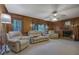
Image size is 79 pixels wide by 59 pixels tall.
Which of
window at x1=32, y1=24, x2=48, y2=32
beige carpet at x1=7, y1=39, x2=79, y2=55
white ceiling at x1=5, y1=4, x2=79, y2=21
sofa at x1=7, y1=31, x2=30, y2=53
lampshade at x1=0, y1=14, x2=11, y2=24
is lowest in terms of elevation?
beige carpet at x1=7, y1=39, x2=79, y2=55

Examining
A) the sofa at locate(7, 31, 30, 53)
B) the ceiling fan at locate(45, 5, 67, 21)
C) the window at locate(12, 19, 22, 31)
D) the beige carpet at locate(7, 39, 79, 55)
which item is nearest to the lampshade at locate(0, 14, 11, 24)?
the window at locate(12, 19, 22, 31)

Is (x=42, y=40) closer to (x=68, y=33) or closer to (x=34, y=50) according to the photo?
(x=34, y=50)

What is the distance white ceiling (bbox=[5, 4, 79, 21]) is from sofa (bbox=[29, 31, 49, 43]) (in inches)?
18.0

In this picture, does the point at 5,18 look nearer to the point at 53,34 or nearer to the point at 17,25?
the point at 17,25

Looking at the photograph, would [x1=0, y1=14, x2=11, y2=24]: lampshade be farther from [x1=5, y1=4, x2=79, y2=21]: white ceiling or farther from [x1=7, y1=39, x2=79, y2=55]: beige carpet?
[x1=7, y1=39, x2=79, y2=55]: beige carpet

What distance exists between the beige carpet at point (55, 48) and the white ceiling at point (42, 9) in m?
0.71

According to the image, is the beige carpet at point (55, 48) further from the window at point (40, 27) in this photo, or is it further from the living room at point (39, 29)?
the window at point (40, 27)

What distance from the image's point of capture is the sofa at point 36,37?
2.37m

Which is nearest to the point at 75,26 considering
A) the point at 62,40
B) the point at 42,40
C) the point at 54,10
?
the point at 62,40

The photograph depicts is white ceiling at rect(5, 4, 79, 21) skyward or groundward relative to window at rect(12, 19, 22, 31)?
skyward

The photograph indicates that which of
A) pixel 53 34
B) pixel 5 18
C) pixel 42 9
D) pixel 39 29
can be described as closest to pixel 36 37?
pixel 39 29

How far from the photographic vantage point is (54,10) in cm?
230

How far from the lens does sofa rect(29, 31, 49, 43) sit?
2.37m
